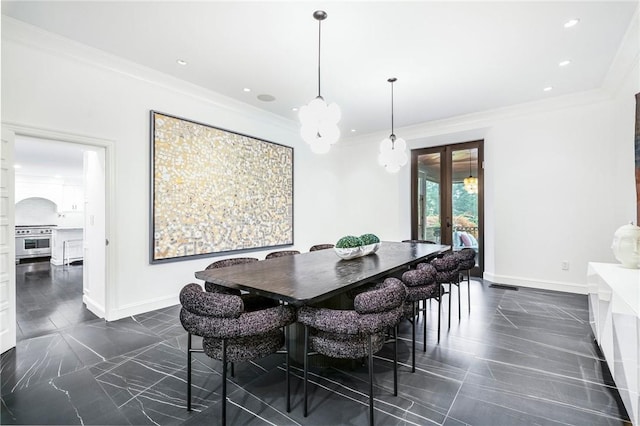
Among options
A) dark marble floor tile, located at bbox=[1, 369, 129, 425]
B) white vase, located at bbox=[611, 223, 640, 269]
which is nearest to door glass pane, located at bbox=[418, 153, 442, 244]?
white vase, located at bbox=[611, 223, 640, 269]

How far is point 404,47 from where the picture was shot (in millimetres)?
3062

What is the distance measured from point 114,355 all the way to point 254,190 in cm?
289

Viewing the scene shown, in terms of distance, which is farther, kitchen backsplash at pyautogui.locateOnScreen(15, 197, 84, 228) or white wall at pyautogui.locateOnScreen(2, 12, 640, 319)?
kitchen backsplash at pyautogui.locateOnScreen(15, 197, 84, 228)

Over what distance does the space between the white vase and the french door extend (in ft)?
10.3

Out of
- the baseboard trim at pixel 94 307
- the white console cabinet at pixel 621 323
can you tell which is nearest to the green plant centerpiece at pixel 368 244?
the white console cabinet at pixel 621 323

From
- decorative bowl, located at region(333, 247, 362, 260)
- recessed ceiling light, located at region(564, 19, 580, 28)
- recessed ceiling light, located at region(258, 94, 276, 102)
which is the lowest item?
decorative bowl, located at region(333, 247, 362, 260)

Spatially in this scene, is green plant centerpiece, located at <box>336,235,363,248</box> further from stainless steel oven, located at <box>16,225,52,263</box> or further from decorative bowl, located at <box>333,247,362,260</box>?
stainless steel oven, located at <box>16,225,52,263</box>

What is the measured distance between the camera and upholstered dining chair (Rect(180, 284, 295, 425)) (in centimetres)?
157

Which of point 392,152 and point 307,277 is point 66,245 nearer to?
point 307,277

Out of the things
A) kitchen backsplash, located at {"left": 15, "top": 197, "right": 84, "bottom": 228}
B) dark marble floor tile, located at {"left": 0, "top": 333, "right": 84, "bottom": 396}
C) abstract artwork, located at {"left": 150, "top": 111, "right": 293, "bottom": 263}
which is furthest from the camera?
kitchen backsplash, located at {"left": 15, "top": 197, "right": 84, "bottom": 228}

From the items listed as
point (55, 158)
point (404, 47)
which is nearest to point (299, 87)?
point (404, 47)

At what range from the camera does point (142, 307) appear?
3545 mm

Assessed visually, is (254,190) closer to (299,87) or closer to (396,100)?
(299,87)

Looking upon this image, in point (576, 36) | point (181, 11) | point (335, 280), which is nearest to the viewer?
point (335, 280)
